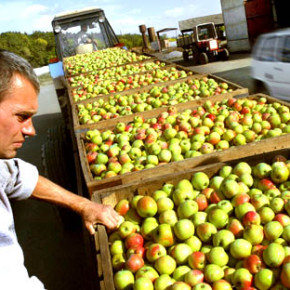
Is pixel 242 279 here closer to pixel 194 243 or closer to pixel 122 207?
pixel 194 243

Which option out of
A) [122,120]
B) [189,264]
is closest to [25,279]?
[189,264]

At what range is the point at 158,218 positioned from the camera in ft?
7.29

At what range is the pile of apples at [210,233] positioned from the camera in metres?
1.69

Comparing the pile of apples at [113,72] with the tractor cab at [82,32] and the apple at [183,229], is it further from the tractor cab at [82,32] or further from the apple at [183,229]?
the apple at [183,229]

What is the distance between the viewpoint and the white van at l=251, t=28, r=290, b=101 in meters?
6.92

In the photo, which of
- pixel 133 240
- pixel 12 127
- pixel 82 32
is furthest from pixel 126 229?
pixel 82 32

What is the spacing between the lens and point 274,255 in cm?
166

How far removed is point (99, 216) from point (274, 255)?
102 centimetres

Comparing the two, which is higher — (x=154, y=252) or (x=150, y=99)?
(x=150, y=99)

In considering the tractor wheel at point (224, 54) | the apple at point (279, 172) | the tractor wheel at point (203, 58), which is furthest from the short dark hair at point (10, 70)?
the tractor wheel at point (224, 54)

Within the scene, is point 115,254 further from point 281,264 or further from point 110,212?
point 281,264

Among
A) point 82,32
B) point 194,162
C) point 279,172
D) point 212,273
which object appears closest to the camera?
point 212,273

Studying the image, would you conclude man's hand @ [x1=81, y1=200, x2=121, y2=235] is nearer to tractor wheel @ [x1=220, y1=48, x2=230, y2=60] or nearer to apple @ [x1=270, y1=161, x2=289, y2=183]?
apple @ [x1=270, y1=161, x2=289, y2=183]

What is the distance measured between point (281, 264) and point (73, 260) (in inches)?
106
